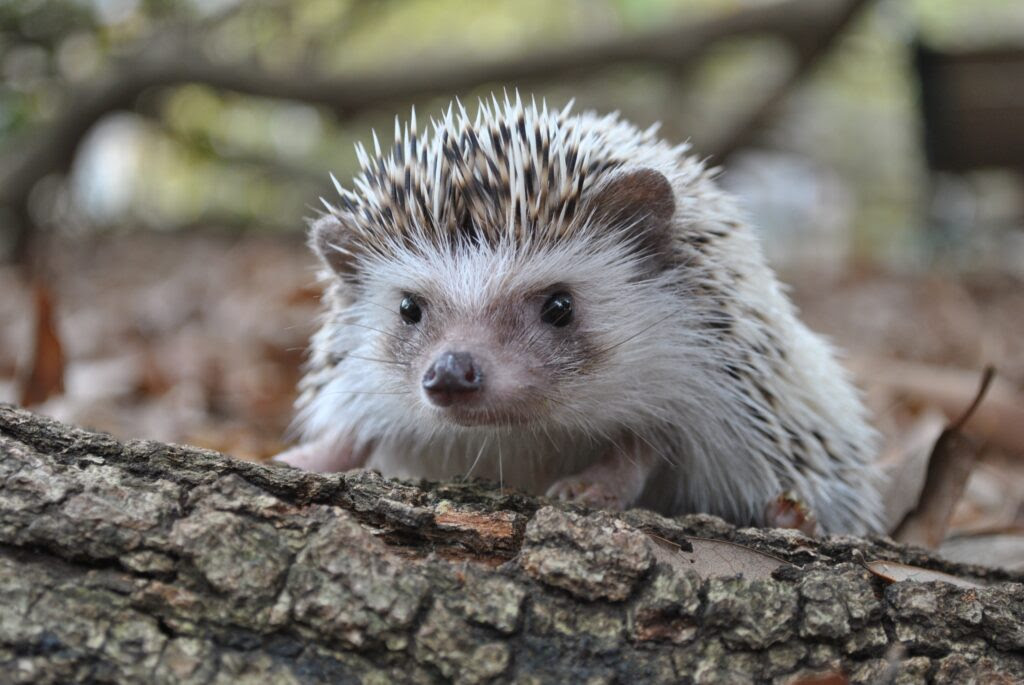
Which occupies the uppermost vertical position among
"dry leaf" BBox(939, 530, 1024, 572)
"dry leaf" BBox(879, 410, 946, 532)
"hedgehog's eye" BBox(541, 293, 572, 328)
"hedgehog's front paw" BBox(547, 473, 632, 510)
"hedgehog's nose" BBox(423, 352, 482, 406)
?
"hedgehog's eye" BBox(541, 293, 572, 328)

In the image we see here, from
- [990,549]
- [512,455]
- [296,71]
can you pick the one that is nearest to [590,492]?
[512,455]

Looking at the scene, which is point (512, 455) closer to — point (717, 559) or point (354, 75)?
point (717, 559)

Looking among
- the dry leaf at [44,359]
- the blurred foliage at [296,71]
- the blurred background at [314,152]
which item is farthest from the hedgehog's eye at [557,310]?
the blurred foliage at [296,71]

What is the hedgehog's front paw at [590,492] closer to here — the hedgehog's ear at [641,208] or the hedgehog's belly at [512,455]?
the hedgehog's belly at [512,455]

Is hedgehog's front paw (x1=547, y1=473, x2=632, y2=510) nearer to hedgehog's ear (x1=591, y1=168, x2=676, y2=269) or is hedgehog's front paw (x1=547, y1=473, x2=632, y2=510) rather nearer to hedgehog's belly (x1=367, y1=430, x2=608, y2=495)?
hedgehog's belly (x1=367, y1=430, x2=608, y2=495)

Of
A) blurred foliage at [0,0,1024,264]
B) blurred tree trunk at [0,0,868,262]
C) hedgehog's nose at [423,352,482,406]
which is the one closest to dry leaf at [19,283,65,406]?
hedgehog's nose at [423,352,482,406]

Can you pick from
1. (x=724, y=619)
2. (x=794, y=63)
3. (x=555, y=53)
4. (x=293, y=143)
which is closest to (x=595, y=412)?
(x=724, y=619)
